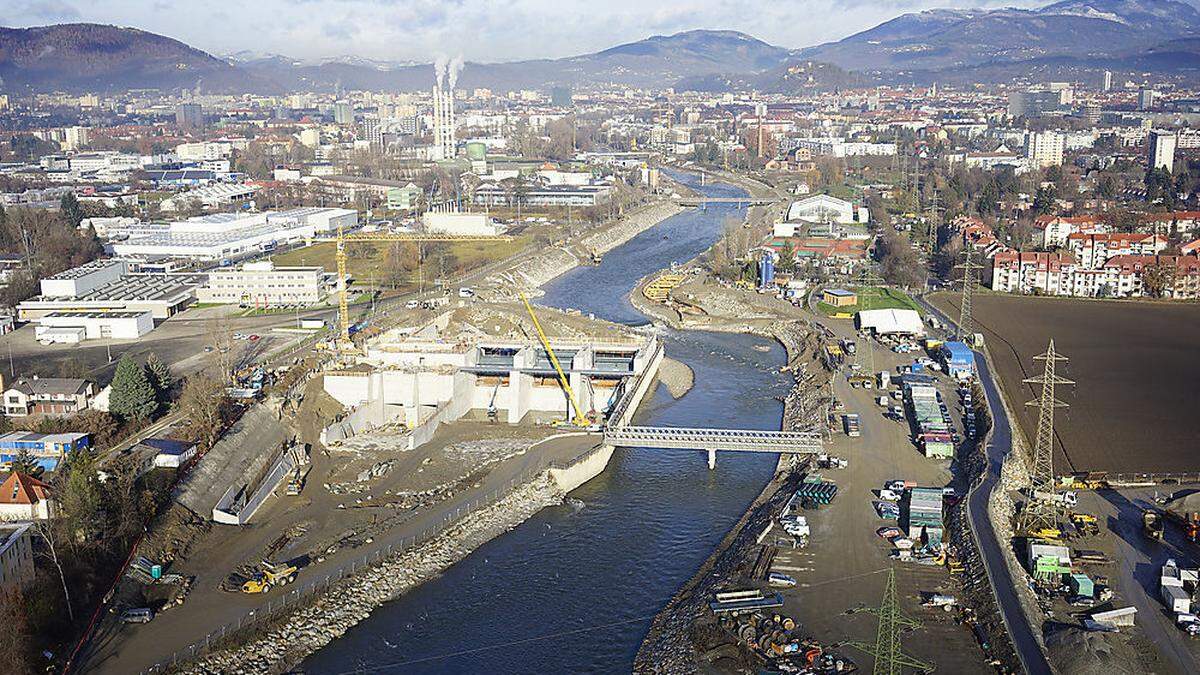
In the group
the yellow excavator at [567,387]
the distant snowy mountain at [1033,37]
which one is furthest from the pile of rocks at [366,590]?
the distant snowy mountain at [1033,37]

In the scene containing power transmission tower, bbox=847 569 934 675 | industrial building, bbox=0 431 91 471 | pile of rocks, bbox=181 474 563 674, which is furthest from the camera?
industrial building, bbox=0 431 91 471

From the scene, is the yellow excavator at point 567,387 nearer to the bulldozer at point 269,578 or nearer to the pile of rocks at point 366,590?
the pile of rocks at point 366,590

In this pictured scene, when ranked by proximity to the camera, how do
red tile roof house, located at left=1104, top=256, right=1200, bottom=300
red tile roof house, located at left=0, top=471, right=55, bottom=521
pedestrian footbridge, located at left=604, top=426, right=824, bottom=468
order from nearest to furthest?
red tile roof house, located at left=0, top=471, right=55, bottom=521 → pedestrian footbridge, located at left=604, top=426, right=824, bottom=468 → red tile roof house, located at left=1104, top=256, right=1200, bottom=300

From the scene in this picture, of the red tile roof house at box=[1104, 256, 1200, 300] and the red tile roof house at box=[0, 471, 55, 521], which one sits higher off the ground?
the red tile roof house at box=[1104, 256, 1200, 300]

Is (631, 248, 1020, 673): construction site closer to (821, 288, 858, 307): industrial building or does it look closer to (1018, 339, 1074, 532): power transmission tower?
(1018, 339, 1074, 532): power transmission tower

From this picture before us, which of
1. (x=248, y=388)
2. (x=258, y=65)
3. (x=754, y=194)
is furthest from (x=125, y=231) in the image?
(x=258, y=65)

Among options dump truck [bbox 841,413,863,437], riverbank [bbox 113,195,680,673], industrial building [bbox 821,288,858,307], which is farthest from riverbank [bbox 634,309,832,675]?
industrial building [bbox 821,288,858,307]

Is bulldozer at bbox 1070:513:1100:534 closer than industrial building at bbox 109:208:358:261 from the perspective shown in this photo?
Yes
